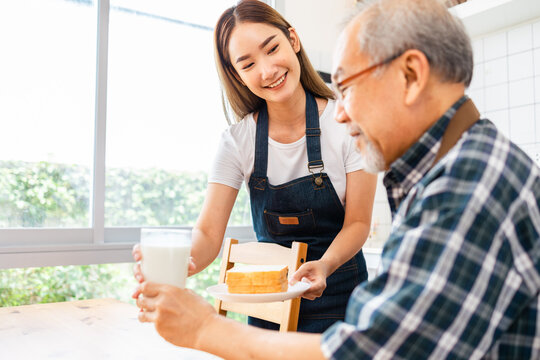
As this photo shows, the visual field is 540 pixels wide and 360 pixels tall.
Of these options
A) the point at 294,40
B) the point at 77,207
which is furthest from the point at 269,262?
the point at 77,207

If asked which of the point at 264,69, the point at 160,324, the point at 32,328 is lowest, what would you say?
the point at 32,328

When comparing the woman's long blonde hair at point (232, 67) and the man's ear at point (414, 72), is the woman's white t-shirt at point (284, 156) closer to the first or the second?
the woman's long blonde hair at point (232, 67)

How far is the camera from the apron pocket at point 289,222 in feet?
5.39

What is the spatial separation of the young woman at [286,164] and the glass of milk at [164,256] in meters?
0.56

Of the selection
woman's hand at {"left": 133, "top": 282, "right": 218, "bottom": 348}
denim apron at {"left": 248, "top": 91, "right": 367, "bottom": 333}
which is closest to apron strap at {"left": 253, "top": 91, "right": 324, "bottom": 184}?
denim apron at {"left": 248, "top": 91, "right": 367, "bottom": 333}

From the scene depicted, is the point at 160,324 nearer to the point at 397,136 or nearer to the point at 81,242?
the point at 397,136

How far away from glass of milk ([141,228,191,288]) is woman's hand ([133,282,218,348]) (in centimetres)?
7

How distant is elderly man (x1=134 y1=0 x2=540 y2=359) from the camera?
0.57 metres

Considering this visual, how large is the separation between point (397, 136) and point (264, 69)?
0.84 m

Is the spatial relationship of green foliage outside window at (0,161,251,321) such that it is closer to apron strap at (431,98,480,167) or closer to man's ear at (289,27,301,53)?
man's ear at (289,27,301,53)

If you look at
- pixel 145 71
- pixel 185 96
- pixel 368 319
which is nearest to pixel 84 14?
pixel 145 71

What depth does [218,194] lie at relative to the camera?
1637 millimetres

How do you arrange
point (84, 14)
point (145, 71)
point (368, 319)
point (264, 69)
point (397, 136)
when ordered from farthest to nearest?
point (145, 71)
point (84, 14)
point (264, 69)
point (397, 136)
point (368, 319)

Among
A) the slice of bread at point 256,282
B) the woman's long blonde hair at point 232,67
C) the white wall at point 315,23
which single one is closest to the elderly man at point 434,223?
the slice of bread at point 256,282
